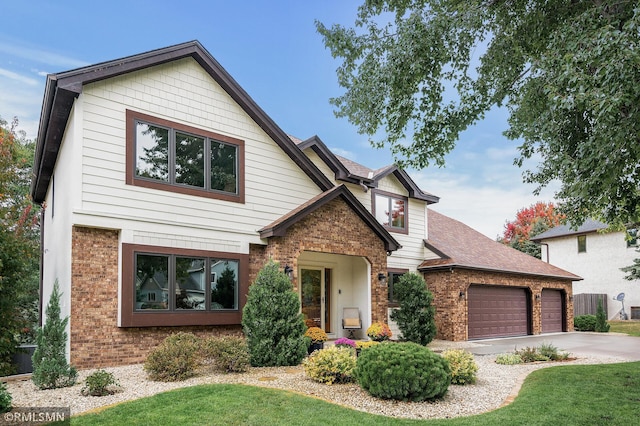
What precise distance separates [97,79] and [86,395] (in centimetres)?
647

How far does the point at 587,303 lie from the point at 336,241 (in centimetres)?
2136

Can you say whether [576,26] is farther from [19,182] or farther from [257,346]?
[19,182]

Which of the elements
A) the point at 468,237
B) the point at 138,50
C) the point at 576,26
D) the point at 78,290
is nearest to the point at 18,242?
the point at 78,290

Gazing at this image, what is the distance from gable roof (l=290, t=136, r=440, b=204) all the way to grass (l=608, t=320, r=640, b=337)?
11608 mm

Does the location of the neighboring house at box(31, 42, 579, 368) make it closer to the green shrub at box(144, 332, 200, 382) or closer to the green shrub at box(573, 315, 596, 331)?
the green shrub at box(144, 332, 200, 382)

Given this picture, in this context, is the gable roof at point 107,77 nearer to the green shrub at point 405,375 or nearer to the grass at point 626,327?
the green shrub at point 405,375

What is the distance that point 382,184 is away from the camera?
18.4m

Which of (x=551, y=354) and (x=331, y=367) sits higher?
(x=331, y=367)

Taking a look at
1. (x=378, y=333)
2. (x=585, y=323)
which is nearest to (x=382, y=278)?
(x=378, y=333)

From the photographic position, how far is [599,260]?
2942cm

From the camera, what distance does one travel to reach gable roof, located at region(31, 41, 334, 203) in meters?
10.2

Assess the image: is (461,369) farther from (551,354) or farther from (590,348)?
(590,348)

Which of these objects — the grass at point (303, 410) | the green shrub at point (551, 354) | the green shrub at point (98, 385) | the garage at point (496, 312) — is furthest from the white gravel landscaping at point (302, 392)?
the garage at point (496, 312)

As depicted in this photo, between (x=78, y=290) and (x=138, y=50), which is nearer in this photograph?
(x=78, y=290)
